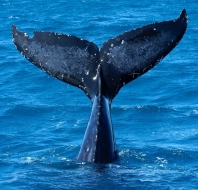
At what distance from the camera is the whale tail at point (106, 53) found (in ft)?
30.7

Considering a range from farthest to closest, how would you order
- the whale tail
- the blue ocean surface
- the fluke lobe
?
the whale tail < the fluke lobe < the blue ocean surface

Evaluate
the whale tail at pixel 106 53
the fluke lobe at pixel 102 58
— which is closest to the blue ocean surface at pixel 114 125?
the fluke lobe at pixel 102 58

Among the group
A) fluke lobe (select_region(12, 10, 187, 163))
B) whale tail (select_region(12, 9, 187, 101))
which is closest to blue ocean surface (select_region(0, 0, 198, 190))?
fluke lobe (select_region(12, 10, 187, 163))

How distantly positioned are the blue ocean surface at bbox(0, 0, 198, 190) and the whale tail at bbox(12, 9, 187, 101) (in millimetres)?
1334

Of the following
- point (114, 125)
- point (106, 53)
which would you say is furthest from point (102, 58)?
point (114, 125)

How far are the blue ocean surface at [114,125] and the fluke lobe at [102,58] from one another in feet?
2.22

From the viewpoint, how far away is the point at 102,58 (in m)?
9.59

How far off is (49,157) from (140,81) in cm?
712

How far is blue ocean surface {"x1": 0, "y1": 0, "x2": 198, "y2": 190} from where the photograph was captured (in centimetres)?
888

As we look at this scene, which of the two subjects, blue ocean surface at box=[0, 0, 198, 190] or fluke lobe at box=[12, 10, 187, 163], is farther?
fluke lobe at box=[12, 10, 187, 163]

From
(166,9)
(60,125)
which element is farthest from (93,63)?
(166,9)

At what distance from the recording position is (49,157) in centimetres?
1135

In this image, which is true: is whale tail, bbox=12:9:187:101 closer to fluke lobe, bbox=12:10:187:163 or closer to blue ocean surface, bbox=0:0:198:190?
fluke lobe, bbox=12:10:187:163

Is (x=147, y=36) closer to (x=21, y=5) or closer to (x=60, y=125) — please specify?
(x=60, y=125)
